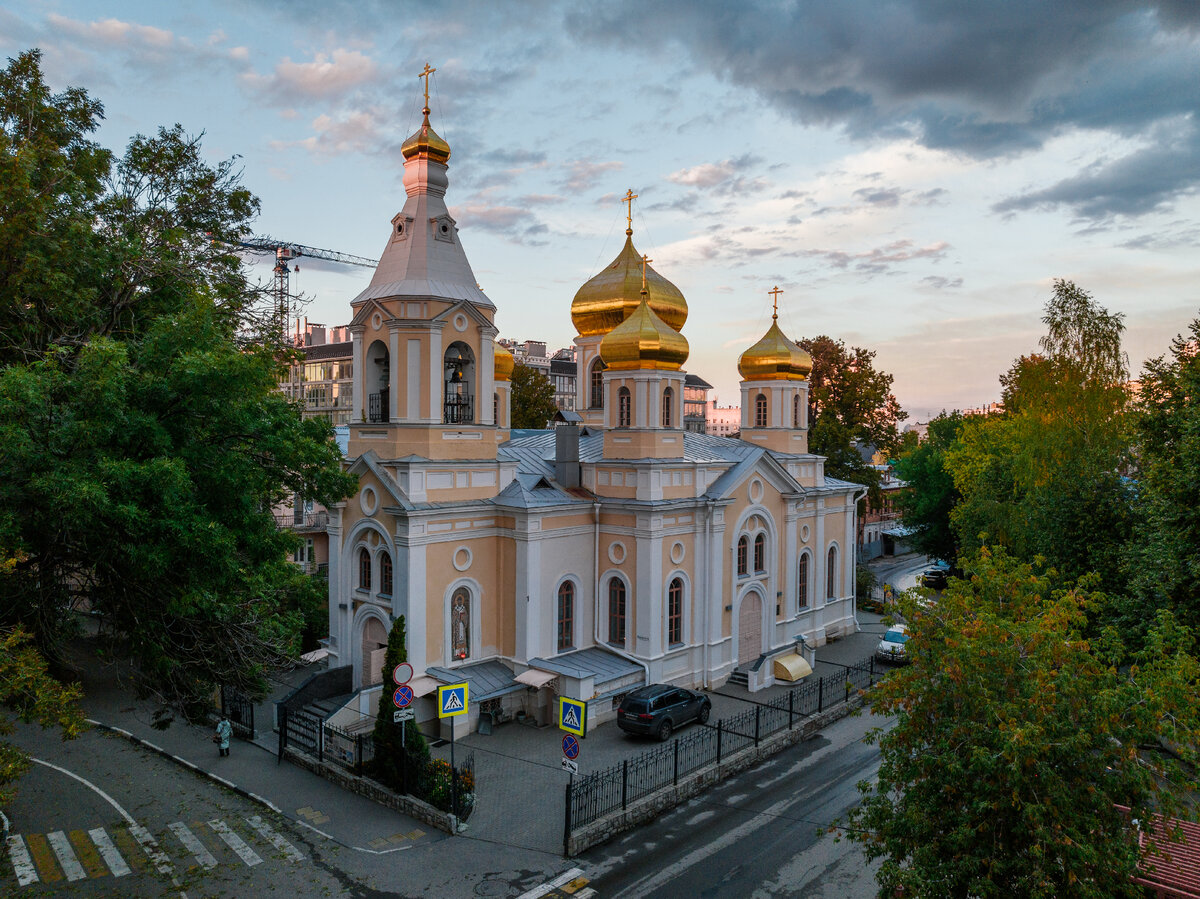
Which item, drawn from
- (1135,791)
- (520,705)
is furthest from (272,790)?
(1135,791)

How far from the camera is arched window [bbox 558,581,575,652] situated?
20734 mm

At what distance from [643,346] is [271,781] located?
1356cm

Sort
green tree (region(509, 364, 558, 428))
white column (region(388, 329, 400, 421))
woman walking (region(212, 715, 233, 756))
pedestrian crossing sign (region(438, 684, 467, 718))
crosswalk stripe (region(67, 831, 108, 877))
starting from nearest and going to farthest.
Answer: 1. crosswalk stripe (region(67, 831, 108, 877))
2. pedestrian crossing sign (region(438, 684, 467, 718))
3. woman walking (region(212, 715, 233, 756))
4. white column (region(388, 329, 400, 421))
5. green tree (region(509, 364, 558, 428))

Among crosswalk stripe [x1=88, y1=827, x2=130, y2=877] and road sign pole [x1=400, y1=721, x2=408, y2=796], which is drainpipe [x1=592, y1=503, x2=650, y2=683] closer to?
road sign pole [x1=400, y1=721, x2=408, y2=796]

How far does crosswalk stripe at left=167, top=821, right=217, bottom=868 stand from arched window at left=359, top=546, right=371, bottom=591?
6.88 meters

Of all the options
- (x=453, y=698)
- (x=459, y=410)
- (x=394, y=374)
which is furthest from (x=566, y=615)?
(x=394, y=374)

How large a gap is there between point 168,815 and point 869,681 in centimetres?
1762

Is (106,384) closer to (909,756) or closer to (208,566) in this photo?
(208,566)

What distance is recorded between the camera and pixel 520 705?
19531mm

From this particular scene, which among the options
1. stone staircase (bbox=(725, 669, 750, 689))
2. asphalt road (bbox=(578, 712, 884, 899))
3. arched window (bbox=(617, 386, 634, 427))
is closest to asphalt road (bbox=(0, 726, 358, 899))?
asphalt road (bbox=(578, 712, 884, 899))

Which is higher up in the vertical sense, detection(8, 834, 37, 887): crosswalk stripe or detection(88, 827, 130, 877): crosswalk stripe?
detection(8, 834, 37, 887): crosswalk stripe

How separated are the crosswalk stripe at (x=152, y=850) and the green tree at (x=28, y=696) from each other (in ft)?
14.4

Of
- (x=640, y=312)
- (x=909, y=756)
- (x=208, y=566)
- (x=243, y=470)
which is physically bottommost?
(x=909, y=756)

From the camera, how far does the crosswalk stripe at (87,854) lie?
489 inches
